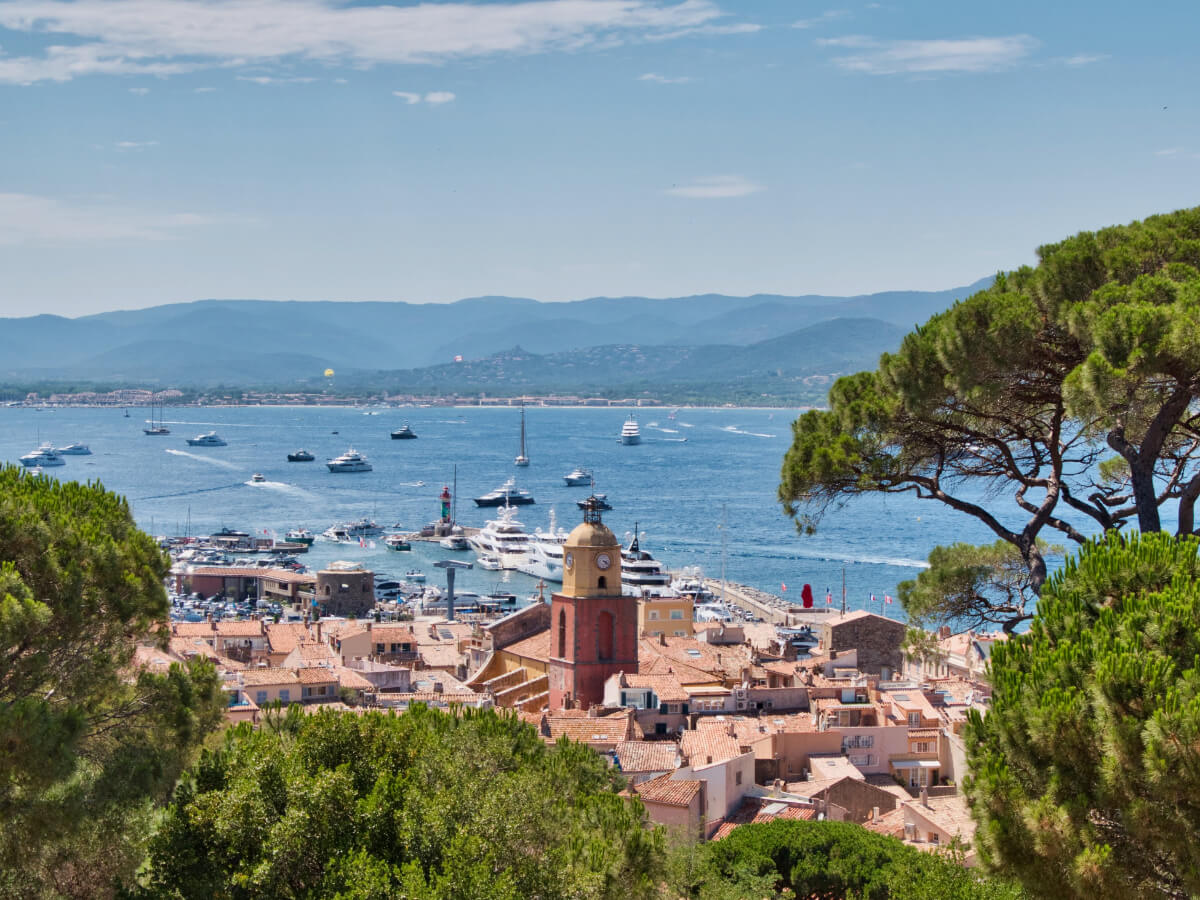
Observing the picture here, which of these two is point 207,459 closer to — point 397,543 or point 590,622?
point 397,543

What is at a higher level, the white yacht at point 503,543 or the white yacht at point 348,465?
the white yacht at point 348,465

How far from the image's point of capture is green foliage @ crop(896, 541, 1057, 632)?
1342cm

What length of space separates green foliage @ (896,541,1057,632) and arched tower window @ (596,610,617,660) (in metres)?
17.5

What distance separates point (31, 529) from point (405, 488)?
375ft

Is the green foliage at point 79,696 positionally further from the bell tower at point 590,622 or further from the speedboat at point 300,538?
the speedboat at point 300,538

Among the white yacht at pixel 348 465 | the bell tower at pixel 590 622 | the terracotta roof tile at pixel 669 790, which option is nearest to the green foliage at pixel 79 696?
the terracotta roof tile at pixel 669 790

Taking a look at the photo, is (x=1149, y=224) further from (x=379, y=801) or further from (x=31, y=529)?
(x=31, y=529)

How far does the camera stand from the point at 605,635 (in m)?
31.2

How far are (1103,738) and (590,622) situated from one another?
895 inches

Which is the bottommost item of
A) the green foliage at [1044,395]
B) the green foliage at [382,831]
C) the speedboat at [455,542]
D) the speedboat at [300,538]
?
the speedboat at [455,542]

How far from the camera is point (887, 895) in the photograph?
20094 mm

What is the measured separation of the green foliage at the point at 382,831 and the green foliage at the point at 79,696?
1.65 feet

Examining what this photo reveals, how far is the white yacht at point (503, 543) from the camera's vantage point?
83.9m

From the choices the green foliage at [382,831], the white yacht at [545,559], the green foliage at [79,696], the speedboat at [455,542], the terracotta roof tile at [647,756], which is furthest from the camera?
the speedboat at [455,542]
